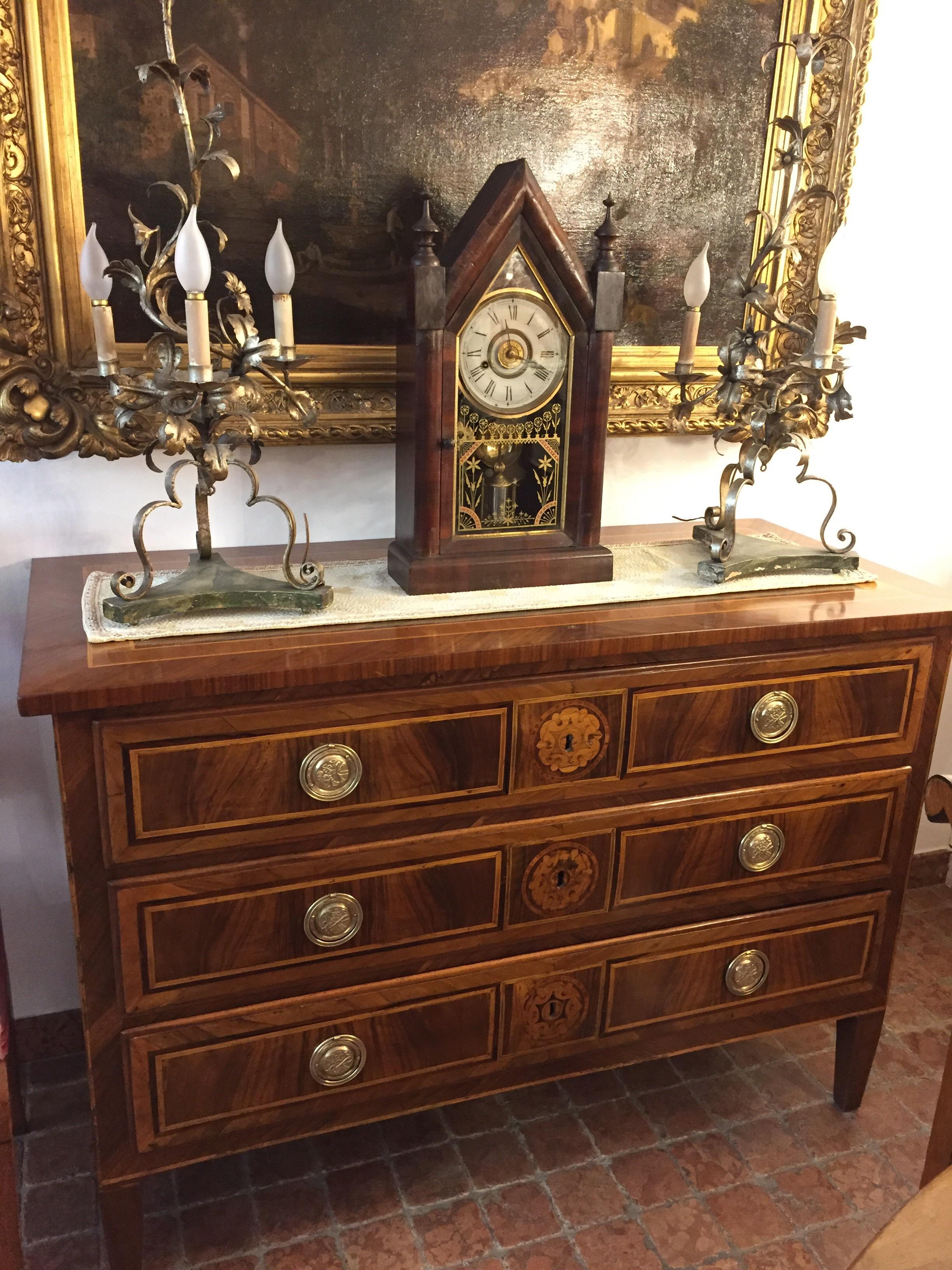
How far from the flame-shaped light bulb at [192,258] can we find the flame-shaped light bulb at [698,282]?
0.89 m

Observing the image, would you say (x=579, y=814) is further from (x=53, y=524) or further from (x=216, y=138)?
(x=216, y=138)

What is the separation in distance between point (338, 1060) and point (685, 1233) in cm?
74

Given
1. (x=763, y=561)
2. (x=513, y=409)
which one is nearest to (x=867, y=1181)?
(x=763, y=561)

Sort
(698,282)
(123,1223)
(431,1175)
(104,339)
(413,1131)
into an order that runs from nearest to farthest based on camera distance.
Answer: (104,339)
(123,1223)
(698,282)
(431,1175)
(413,1131)

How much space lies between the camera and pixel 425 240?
1.59 meters

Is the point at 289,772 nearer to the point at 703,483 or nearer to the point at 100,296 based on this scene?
the point at 100,296

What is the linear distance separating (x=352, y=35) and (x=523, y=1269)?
2.18 m

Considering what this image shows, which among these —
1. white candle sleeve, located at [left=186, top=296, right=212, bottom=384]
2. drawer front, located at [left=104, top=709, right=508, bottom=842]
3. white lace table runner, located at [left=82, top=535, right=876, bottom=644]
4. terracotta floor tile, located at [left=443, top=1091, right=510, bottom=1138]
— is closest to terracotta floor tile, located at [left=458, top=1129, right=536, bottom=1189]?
terracotta floor tile, located at [left=443, top=1091, right=510, bottom=1138]

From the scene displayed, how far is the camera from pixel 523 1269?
5.75 ft

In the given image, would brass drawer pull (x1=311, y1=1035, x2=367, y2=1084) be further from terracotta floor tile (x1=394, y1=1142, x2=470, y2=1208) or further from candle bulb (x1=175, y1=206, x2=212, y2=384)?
candle bulb (x1=175, y1=206, x2=212, y2=384)

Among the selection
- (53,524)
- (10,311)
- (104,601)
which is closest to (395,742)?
(104,601)

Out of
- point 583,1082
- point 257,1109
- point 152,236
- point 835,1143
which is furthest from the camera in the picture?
point 583,1082

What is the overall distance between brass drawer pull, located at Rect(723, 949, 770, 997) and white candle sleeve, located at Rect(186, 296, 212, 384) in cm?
140

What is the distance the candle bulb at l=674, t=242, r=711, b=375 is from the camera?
1.84 meters
